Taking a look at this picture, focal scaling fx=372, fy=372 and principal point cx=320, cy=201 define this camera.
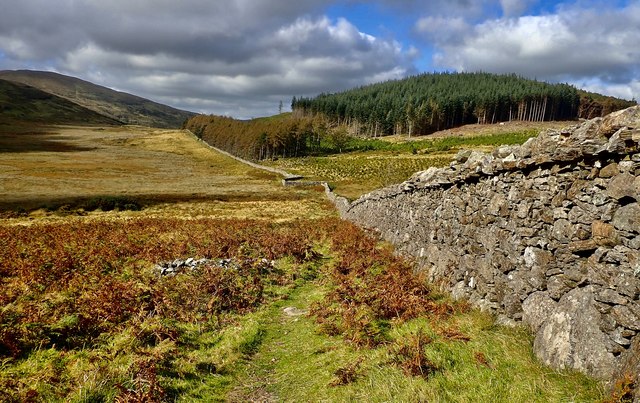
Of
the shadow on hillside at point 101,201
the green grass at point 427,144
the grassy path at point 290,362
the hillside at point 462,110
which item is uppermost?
the hillside at point 462,110

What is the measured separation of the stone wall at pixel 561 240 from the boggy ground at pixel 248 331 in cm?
55

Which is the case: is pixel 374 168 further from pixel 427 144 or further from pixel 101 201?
pixel 101 201

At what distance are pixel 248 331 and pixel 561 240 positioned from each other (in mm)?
6698

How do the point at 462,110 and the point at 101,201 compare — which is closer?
the point at 101,201

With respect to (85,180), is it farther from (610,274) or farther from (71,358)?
(610,274)

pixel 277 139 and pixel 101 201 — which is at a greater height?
pixel 277 139

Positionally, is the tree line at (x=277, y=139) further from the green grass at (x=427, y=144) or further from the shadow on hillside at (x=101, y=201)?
the shadow on hillside at (x=101, y=201)

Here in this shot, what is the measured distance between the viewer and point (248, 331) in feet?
28.6

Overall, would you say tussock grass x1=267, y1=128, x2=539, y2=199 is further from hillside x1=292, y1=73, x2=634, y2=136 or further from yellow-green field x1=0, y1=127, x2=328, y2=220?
hillside x1=292, y1=73, x2=634, y2=136

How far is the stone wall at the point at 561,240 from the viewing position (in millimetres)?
5059

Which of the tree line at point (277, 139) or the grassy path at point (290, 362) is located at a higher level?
the tree line at point (277, 139)

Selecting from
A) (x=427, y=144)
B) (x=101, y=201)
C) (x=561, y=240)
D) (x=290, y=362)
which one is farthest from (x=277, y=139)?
(x=561, y=240)

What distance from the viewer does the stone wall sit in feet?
16.6

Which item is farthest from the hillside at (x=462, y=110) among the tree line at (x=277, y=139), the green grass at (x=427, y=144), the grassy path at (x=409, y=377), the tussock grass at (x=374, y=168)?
the grassy path at (x=409, y=377)
